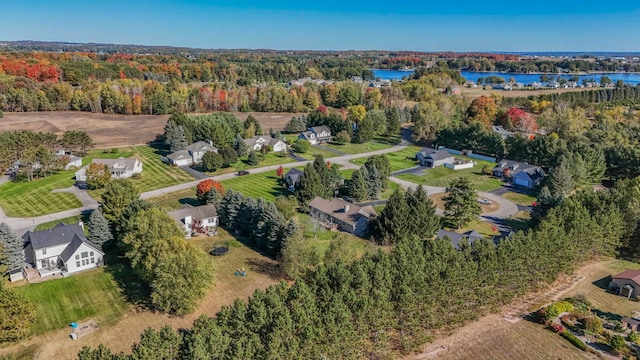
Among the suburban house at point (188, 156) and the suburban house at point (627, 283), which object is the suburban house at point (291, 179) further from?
the suburban house at point (627, 283)

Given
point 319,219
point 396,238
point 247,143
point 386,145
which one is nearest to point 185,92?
point 247,143

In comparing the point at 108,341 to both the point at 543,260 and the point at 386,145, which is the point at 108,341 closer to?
the point at 543,260

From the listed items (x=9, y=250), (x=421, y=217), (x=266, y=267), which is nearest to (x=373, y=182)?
(x=421, y=217)

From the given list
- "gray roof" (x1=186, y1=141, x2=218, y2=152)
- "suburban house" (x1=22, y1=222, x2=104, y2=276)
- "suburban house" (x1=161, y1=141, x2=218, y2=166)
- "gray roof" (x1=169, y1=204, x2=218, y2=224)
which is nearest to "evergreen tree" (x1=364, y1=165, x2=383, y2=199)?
"gray roof" (x1=169, y1=204, x2=218, y2=224)

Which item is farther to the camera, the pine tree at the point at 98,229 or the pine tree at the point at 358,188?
the pine tree at the point at 358,188

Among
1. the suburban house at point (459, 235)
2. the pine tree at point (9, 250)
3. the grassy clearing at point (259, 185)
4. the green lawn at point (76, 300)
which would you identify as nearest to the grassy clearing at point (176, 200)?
the grassy clearing at point (259, 185)
